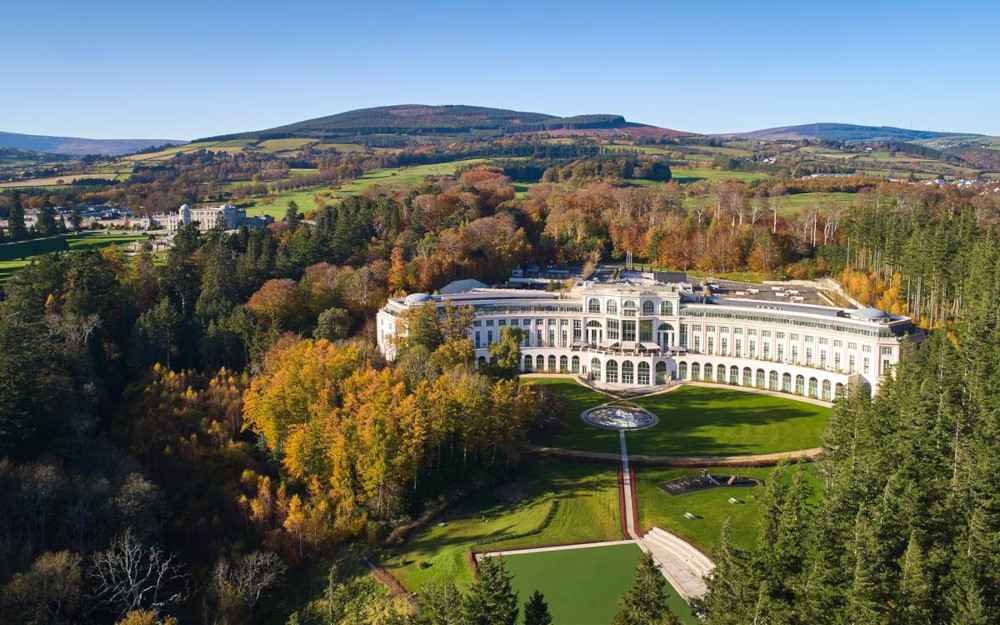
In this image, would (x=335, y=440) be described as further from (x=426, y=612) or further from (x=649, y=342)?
(x=649, y=342)

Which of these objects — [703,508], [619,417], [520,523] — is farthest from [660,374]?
[520,523]

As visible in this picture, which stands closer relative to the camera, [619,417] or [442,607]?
[442,607]

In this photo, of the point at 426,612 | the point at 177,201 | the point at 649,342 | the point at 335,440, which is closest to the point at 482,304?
the point at 649,342

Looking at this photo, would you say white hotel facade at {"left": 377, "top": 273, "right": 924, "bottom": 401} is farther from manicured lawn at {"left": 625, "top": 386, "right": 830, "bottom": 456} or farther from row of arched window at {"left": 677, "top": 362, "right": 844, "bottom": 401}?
manicured lawn at {"left": 625, "top": 386, "right": 830, "bottom": 456}

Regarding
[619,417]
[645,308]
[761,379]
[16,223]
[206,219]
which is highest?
[16,223]

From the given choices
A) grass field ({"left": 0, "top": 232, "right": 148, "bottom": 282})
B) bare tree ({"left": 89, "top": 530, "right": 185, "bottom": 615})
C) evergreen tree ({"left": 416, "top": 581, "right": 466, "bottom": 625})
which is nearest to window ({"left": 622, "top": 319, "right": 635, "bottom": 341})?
bare tree ({"left": 89, "top": 530, "right": 185, "bottom": 615})

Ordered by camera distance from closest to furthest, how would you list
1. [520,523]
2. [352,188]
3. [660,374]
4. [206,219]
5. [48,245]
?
[520,523] < [660,374] < [48,245] < [206,219] < [352,188]

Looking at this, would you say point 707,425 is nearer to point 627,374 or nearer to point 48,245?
point 627,374
